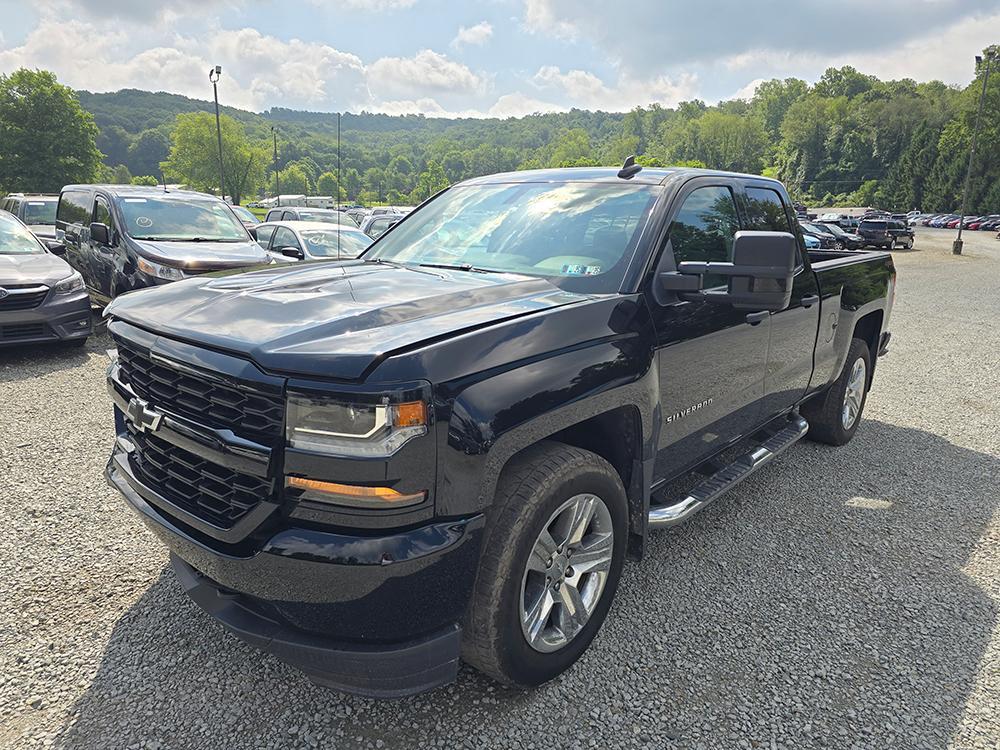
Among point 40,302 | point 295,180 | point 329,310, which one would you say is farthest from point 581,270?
point 295,180

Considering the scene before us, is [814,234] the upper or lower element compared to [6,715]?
Result: upper

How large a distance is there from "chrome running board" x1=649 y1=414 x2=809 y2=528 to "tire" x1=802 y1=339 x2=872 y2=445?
0.72 m

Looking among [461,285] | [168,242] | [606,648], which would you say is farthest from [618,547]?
[168,242]

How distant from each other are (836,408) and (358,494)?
426 cm

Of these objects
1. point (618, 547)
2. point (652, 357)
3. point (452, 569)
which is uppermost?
point (652, 357)

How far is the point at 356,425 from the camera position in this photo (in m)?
1.81

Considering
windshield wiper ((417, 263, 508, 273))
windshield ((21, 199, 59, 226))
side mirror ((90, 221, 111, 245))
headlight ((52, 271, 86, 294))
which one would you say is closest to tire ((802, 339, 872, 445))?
windshield wiper ((417, 263, 508, 273))

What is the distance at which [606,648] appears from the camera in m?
2.68

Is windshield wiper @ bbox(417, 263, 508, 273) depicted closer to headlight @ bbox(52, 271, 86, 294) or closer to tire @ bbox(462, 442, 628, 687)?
tire @ bbox(462, 442, 628, 687)

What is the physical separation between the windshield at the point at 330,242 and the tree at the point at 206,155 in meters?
72.2

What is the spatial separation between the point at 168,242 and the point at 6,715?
7.08 metres

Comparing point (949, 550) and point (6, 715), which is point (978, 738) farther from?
point (6, 715)

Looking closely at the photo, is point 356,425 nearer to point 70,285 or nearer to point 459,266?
point 459,266

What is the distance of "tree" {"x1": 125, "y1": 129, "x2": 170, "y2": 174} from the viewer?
12888 centimetres
